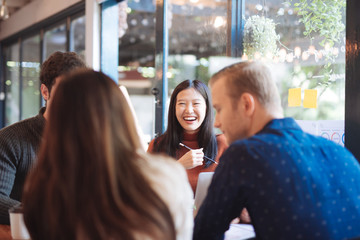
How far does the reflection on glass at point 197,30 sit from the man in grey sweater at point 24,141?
1955 millimetres

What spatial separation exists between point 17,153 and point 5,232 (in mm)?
384

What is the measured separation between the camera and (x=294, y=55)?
2.99 metres

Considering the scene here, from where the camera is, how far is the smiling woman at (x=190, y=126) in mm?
3030

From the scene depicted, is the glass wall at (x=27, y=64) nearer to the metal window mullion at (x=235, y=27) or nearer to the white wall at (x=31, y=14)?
the white wall at (x=31, y=14)

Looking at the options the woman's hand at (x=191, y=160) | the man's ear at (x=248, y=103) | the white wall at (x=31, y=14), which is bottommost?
the woman's hand at (x=191, y=160)

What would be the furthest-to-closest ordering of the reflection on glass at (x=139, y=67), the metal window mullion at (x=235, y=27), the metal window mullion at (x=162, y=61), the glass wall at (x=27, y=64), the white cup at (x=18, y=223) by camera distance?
1. the reflection on glass at (x=139, y=67)
2. the glass wall at (x=27, y=64)
3. the metal window mullion at (x=162, y=61)
4. the metal window mullion at (x=235, y=27)
5. the white cup at (x=18, y=223)

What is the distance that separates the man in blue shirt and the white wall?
4548 mm

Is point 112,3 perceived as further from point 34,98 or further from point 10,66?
point 10,66

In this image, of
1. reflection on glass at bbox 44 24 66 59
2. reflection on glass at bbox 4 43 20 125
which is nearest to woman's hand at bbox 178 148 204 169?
reflection on glass at bbox 44 24 66 59

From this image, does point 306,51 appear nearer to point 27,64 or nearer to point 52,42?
point 52,42

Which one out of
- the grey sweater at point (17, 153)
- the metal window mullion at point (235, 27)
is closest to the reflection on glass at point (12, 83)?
the metal window mullion at point (235, 27)

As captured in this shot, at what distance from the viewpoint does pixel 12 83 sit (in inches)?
335

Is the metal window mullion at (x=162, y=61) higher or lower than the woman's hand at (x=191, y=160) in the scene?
higher

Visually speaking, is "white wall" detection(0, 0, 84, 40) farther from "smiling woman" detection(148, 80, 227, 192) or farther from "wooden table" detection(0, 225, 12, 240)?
"wooden table" detection(0, 225, 12, 240)
